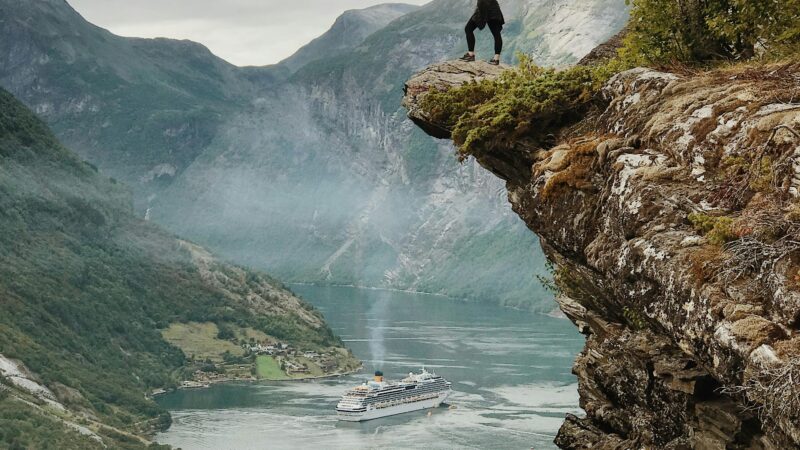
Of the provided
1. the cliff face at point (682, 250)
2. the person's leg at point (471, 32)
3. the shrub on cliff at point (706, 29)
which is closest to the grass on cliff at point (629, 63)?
the shrub on cliff at point (706, 29)

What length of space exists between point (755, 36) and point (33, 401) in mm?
125278

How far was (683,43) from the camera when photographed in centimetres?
1853

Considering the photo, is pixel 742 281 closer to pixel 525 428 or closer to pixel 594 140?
pixel 594 140

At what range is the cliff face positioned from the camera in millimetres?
11711

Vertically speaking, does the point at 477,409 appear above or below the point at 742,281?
below

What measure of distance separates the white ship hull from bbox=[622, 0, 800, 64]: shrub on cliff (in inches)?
4745

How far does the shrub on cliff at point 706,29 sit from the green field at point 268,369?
16137 cm

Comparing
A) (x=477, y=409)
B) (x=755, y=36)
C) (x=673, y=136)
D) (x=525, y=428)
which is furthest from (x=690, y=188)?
(x=477, y=409)

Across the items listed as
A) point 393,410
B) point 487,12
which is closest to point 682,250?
point 487,12

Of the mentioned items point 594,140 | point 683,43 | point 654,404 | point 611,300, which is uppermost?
point 683,43

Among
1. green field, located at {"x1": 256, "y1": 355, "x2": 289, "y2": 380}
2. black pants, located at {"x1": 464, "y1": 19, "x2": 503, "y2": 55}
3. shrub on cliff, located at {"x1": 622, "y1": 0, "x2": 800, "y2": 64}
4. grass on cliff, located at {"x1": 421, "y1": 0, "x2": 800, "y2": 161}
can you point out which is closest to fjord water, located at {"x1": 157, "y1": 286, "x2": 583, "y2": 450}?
green field, located at {"x1": 256, "y1": 355, "x2": 289, "y2": 380}

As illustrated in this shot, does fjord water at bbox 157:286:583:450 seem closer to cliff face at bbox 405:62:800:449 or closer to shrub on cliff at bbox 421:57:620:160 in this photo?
shrub on cliff at bbox 421:57:620:160

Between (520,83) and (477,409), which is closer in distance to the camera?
(520,83)

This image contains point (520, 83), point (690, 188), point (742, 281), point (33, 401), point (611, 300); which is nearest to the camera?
point (742, 281)
